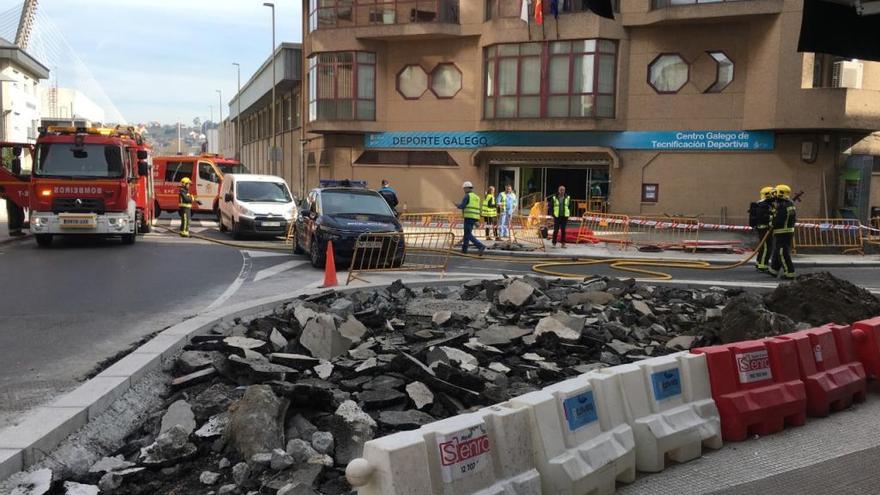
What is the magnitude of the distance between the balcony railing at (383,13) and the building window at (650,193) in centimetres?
1075

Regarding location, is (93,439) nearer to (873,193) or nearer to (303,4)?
(873,193)

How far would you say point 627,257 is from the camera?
719 inches

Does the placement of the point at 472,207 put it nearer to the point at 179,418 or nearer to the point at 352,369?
the point at 352,369

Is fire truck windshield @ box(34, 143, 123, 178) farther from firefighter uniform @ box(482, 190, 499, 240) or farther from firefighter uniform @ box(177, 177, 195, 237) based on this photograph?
firefighter uniform @ box(482, 190, 499, 240)

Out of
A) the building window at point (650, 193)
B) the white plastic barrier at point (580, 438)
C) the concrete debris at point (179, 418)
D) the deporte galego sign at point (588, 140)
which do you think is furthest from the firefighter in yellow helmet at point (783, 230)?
the building window at point (650, 193)

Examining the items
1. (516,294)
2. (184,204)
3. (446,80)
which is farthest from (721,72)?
(516,294)

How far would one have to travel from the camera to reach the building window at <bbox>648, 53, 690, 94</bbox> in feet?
88.8

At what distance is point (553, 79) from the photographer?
28.2 metres

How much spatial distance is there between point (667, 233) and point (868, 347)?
686 inches

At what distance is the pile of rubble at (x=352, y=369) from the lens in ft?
14.0

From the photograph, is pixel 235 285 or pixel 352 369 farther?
pixel 235 285

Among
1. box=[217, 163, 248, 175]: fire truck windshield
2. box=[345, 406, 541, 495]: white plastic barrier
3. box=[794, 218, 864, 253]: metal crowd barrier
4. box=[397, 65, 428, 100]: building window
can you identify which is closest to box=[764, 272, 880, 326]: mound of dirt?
box=[345, 406, 541, 495]: white plastic barrier

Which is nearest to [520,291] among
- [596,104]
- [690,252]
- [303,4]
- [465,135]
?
[690,252]

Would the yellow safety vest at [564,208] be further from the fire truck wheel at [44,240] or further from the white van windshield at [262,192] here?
the fire truck wheel at [44,240]
